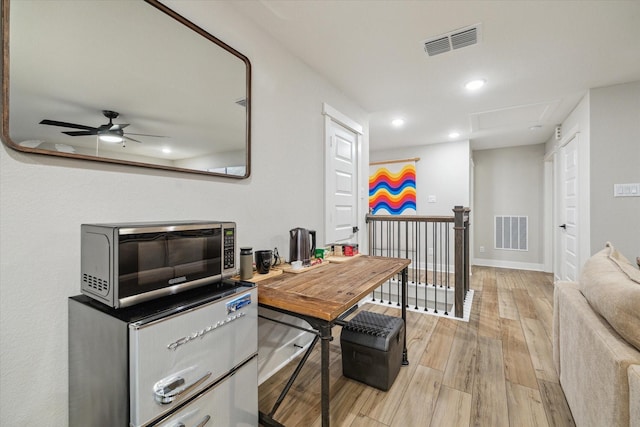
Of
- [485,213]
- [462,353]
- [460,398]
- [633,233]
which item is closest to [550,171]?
[485,213]

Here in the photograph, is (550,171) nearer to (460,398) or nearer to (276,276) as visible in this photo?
(460,398)

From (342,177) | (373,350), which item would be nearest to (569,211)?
(342,177)

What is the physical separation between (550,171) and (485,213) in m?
1.32

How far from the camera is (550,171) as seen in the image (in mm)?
5059

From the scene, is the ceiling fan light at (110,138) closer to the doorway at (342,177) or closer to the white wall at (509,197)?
the doorway at (342,177)

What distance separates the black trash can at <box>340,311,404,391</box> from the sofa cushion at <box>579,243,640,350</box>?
108 cm

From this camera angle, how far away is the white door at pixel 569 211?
11.2 feet

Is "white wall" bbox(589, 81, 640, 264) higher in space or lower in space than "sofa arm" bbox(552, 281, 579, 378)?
higher

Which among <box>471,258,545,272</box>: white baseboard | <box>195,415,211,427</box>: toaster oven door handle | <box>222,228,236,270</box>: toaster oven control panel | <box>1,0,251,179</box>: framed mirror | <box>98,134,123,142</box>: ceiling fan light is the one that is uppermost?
<box>1,0,251,179</box>: framed mirror

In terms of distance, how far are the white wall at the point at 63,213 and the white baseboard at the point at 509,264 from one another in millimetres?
5450

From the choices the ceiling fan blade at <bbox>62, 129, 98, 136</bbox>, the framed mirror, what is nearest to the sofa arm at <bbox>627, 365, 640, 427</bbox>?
the framed mirror

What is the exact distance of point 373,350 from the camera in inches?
70.6

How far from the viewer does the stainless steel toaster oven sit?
90cm

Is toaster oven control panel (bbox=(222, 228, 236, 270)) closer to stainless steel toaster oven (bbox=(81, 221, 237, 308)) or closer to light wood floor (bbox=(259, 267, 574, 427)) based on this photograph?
stainless steel toaster oven (bbox=(81, 221, 237, 308))
